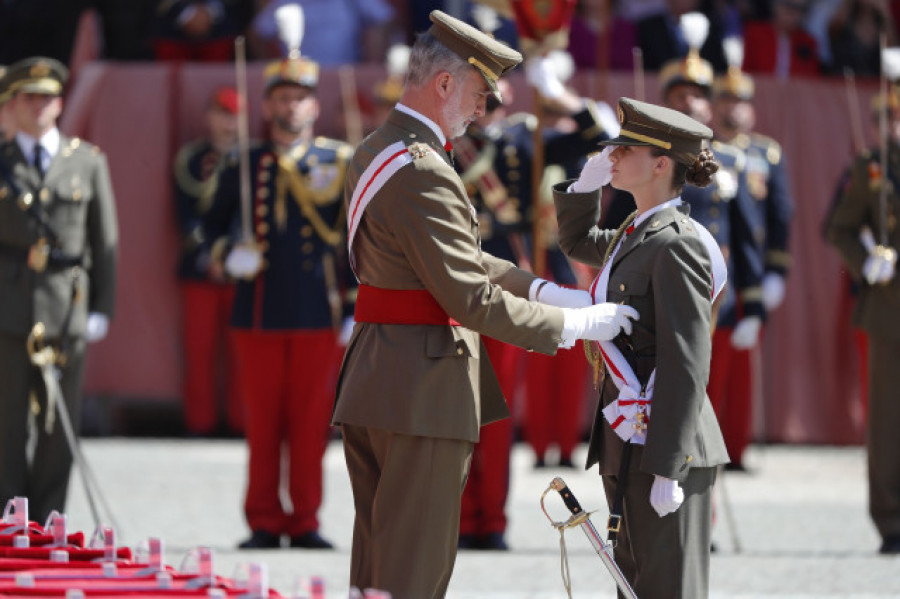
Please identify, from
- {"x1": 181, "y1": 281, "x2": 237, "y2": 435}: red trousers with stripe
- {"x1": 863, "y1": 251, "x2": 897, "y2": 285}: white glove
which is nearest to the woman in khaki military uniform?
{"x1": 863, "y1": 251, "x2": 897, "y2": 285}: white glove

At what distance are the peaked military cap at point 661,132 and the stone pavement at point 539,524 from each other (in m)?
2.19

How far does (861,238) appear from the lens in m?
8.11

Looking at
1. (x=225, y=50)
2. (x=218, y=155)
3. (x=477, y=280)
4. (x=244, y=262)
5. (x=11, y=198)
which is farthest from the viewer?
(x=225, y=50)

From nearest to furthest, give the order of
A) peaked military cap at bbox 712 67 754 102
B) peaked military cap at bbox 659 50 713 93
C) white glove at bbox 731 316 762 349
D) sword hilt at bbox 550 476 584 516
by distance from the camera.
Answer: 1. sword hilt at bbox 550 476 584 516
2. peaked military cap at bbox 659 50 713 93
3. white glove at bbox 731 316 762 349
4. peaked military cap at bbox 712 67 754 102

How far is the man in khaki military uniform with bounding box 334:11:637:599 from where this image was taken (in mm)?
4824

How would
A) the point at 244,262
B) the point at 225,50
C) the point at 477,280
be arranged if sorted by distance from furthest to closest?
the point at 225,50 < the point at 244,262 < the point at 477,280

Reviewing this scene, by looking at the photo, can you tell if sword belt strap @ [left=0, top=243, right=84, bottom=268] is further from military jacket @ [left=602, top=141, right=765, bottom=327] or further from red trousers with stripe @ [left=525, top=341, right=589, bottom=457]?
red trousers with stripe @ [left=525, top=341, right=589, bottom=457]

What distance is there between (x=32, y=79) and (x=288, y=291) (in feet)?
4.62

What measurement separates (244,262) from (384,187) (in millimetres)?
3202

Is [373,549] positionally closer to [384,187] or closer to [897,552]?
[384,187]

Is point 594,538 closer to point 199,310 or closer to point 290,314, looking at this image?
point 290,314

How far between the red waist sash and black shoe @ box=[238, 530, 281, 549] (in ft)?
9.83

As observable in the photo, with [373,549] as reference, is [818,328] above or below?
above

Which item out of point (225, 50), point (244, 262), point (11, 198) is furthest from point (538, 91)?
point (225, 50)
